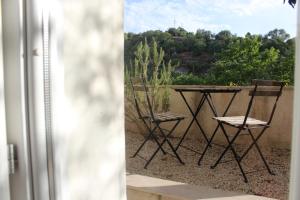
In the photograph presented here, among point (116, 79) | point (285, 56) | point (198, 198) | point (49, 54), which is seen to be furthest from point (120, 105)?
point (285, 56)

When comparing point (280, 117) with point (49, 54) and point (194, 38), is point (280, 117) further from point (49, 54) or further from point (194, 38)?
point (49, 54)

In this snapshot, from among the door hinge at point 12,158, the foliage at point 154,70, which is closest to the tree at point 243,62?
the foliage at point 154,70

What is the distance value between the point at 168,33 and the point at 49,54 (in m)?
3.43

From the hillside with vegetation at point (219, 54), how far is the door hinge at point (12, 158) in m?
3.23

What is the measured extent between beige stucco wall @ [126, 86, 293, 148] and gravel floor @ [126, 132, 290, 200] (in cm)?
13

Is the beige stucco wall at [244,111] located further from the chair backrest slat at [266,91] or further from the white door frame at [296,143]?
the white door frame at [296,143]

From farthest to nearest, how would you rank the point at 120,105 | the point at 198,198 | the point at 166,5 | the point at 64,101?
1. the point at 166,5
2. the point at 198,198
3. the point at 120,105
4. the point at 64,101

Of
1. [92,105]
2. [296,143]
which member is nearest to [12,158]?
[92,105]

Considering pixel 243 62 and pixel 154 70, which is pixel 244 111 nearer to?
pixel 243 62

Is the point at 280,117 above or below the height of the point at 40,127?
below

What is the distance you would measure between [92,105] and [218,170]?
2.14 metres

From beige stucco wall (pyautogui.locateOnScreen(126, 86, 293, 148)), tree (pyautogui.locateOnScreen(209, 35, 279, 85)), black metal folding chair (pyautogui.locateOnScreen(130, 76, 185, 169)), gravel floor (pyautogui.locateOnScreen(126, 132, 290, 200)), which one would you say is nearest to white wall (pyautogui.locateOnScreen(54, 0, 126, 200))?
gravel floor (pyautogui.locateOnScreen(126, 132, 290, 200))

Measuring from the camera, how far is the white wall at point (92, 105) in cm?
79

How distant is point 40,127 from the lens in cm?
65
